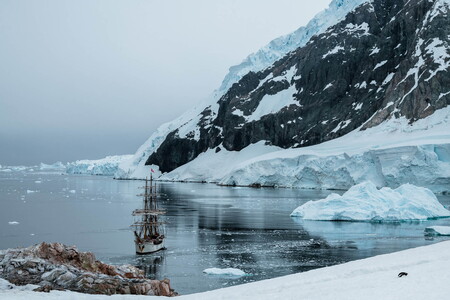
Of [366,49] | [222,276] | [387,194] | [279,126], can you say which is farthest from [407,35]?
[222,276]

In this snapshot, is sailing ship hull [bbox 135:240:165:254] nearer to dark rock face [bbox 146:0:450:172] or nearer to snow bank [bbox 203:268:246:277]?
snow bank [bbox 203:268:246:277]

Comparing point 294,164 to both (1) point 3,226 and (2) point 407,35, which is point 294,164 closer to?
(2) point 407,35

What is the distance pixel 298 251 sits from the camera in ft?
131

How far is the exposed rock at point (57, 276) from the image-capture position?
57.3ft

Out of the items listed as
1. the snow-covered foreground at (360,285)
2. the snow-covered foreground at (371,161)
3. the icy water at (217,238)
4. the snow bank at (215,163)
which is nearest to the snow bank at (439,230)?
the icy water at (217,238)

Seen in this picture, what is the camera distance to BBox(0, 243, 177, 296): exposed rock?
1745 centimetres

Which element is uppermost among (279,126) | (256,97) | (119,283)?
(256,97)

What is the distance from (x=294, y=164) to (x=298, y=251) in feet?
295

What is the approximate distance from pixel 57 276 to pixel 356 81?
16257 cm

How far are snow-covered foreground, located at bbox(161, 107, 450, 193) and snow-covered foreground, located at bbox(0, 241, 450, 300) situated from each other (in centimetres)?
8440

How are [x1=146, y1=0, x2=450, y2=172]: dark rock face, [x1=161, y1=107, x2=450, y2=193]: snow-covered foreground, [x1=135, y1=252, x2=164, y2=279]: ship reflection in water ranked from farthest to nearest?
[x1=146, y1=0, x2=450, y2=172]: dark rock face → [x1=161, y1=107, x2=450, y2=193]: snow-covered foreground → [x1=135, y1=252, x2=164, y2=279]: ship reflection in water

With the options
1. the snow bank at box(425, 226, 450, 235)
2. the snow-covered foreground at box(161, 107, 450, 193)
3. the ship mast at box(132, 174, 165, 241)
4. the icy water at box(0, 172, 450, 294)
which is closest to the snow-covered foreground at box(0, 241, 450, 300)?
the icy water at box(0, 172, 450, 294)

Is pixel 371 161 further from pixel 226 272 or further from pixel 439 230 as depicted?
pixel 226 272

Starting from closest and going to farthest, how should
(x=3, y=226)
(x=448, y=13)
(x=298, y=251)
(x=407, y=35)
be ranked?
1. (x=298, y=251)
2. (x=3, y=226)
3. (x=448, y=13)
4. (x=407, y=35)
